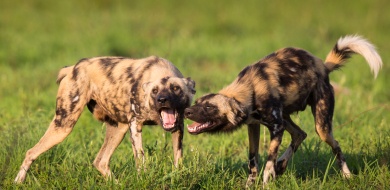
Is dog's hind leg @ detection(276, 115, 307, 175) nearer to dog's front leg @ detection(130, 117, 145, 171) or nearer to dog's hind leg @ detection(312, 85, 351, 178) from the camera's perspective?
dog's hind leg @ detection(312, 85, 351, 178)

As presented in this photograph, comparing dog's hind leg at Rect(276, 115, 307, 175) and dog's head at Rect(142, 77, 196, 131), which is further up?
dog's head at Rect(142, 77, 196, 131)

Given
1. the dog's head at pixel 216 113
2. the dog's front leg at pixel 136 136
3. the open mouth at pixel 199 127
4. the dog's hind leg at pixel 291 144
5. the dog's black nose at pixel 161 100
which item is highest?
the dog's black nose at pixel 161 100

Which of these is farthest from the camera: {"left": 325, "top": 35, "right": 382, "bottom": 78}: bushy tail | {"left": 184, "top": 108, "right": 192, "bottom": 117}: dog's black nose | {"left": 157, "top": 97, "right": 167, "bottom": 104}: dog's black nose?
{"left": 325, "top": 35, "right": 382, "bottom": 78}: bushy tail

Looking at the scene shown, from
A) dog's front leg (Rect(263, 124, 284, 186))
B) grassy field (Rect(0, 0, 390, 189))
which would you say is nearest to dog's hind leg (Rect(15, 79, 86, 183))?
grassy field (Rect(0, 0, 390, 189))

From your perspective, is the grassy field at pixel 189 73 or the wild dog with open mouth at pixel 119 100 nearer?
the grassy field at pixel 189 73

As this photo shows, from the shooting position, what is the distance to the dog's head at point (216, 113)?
4906 mm

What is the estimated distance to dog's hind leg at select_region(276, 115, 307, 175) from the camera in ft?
18.1

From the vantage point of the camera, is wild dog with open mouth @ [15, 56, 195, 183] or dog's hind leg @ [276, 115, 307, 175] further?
dog's hind leg @ [276, 115, 307, 175]

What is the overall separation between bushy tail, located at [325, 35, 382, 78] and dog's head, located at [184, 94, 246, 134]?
1059mm

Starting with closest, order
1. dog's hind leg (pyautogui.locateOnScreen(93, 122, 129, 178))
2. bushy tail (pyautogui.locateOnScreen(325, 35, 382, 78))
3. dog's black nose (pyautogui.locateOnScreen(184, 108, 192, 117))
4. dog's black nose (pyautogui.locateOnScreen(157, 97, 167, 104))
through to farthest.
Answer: dog's black nose (pyautogui.locateOnScreen(184, 108, 192, 117)) < dog's black nose (pyautogui.locateOnScreen(157, 97, 167, 104)) < bushy tail (pyautogui.locateOnScreen(325, 35, 382, 78)) < dog's hind leg (pyautogui.locateOnScreen(93, 122, 129, 178))

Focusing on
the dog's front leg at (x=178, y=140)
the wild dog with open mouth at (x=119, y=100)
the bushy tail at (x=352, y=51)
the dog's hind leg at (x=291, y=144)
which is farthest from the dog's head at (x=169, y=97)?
the bushy tail at (x=352, y=51)

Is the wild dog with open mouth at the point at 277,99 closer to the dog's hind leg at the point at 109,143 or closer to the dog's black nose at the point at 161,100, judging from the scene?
the dog's black nose at the point at 161,100

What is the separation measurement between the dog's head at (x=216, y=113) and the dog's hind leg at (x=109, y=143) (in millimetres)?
1005

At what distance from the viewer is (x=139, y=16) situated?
40.8 ft
